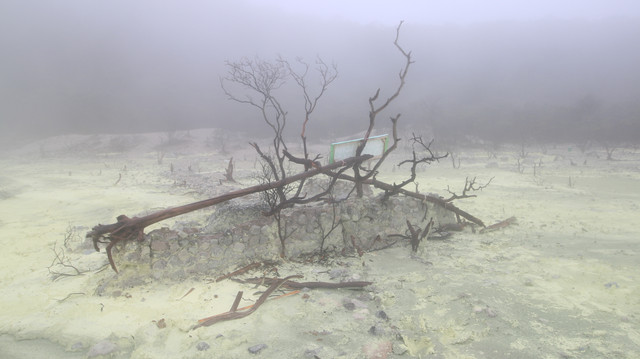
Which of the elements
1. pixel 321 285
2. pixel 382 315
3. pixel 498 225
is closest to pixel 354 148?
pixel 321 285

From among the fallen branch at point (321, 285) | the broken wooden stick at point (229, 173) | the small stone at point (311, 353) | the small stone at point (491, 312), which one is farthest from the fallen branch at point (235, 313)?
the broken wooden stick at point (229, 173)

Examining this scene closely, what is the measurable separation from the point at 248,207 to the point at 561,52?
39086 millimetres

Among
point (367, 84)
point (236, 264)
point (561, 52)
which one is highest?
point (561, 52)

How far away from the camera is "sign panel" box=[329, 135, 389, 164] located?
3744mm

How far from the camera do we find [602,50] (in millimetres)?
30812

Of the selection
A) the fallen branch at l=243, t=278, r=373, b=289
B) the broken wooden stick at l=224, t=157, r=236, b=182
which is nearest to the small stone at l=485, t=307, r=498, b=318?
the fallen branch at l=243, t=278, r=373, b=289

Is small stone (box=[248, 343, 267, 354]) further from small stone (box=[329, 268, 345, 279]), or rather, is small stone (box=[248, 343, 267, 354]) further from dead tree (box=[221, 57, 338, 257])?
dead tree (box=[221, 57, 338, 257])

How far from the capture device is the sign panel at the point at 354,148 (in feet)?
12.3

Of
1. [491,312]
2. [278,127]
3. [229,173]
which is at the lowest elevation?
[491,312]

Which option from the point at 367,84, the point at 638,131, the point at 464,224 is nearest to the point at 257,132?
the point at 367,84

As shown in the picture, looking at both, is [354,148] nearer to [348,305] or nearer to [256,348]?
[348,305]

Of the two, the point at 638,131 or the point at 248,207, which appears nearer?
the point at 248,207

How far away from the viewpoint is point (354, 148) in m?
3.84

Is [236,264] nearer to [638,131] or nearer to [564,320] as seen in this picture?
[564,320]
